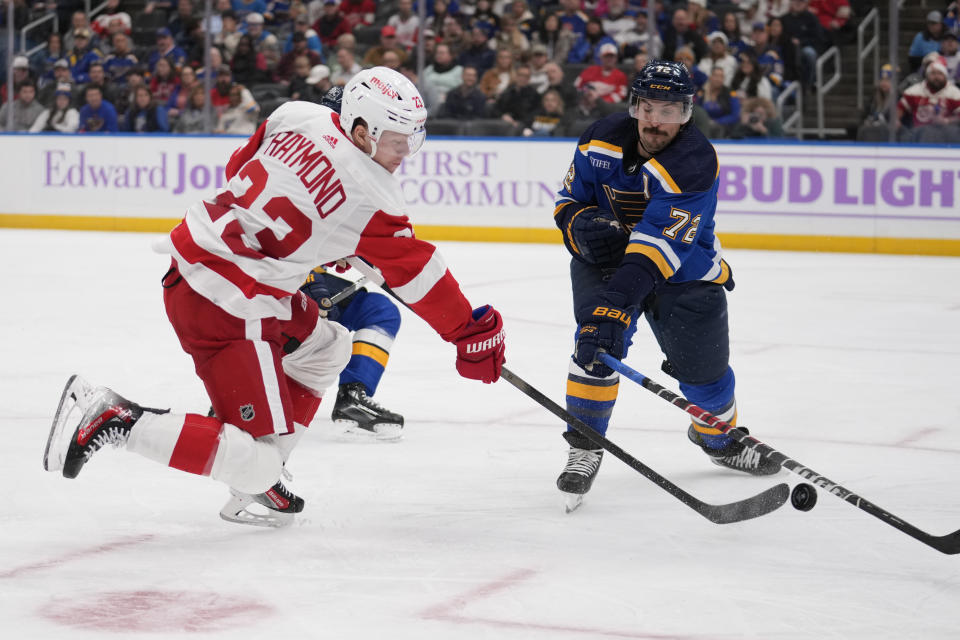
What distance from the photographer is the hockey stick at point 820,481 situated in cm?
270

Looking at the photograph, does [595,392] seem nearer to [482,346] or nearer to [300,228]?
[482,346]

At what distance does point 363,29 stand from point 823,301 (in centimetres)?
535

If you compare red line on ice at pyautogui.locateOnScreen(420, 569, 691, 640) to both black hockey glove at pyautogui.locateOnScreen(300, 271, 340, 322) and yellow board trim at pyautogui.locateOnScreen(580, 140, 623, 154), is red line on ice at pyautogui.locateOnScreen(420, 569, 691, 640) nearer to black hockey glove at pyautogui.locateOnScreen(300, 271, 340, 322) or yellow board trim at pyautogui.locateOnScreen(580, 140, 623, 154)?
yellow board trim at pyautogui.locateOnScreen(580, 140, 623, 154)

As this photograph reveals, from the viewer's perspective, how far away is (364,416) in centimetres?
390

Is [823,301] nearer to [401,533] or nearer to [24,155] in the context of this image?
[401,533]

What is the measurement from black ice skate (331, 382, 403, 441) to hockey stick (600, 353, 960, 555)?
3.36 ft

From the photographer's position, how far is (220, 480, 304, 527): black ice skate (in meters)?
2.88

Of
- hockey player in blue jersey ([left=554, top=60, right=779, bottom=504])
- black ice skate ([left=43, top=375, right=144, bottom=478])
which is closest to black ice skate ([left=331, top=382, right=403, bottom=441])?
hockey player in blue jersey ([left=554, top=60, right=779, bottom=504])

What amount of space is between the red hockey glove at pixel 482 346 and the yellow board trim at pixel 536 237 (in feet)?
22.5

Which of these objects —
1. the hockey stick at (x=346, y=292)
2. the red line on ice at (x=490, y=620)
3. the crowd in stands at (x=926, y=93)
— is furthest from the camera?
the crowd in stands at (x=926, y=93)

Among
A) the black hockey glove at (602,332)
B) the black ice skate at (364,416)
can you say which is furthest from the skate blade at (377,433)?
the black hockey glove at (602,332)

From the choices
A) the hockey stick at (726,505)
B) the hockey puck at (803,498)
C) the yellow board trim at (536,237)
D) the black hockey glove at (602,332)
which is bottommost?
the yellow board trim at (536,237)

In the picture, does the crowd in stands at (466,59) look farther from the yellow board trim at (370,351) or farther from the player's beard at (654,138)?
the player's beard at (654,138)

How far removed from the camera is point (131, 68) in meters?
11.1
